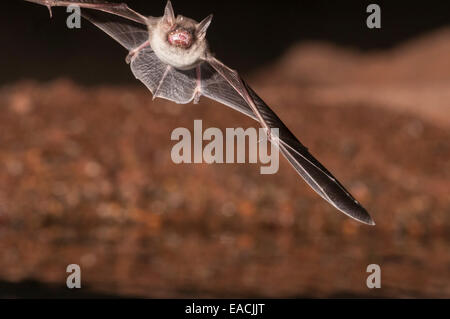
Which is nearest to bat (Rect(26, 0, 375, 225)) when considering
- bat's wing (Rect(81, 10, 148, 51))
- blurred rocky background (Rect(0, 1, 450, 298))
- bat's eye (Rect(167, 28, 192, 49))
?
bat's eye (Rect(167, 28, 192, 49))

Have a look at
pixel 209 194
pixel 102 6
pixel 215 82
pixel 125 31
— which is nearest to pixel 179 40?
pixel 102 6

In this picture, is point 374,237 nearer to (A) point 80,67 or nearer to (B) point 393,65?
(B) point 393,65

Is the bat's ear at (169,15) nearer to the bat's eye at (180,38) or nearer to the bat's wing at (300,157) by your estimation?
the bat's eye at (180,38)

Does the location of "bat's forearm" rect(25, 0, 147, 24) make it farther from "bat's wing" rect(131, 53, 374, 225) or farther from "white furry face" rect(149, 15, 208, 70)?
"bat's wing" rect(131, 53, 374, 225)

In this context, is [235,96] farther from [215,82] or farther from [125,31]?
[125,31]

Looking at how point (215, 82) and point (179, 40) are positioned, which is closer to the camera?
point (179, 40)

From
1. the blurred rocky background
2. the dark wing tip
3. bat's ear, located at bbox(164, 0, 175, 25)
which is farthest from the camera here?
the blurred rocky background

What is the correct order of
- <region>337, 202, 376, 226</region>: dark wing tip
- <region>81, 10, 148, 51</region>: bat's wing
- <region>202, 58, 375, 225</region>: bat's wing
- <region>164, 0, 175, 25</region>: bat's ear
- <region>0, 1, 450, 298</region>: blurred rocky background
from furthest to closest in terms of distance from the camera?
1. <region>0, 1, 450, 298</region>: blurred rocky background
2. <region>81, 10, 148, 51</region>: bat's wing
3. <region>164, 0, 175, 25</region>: bat's ear
4. <region>202, 58, 375, 225</region>: bat's wing
5. <region>337, 202, 376, 226</region>: dark wing tip
